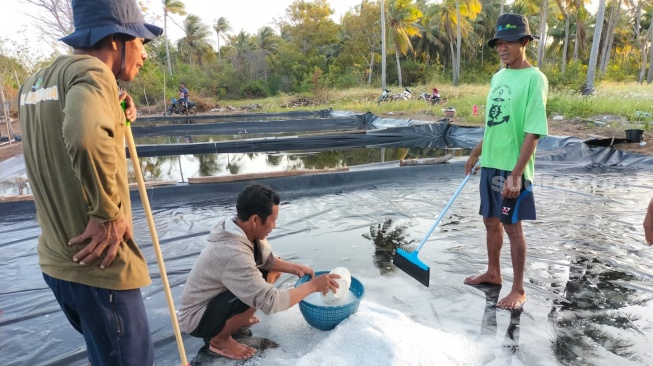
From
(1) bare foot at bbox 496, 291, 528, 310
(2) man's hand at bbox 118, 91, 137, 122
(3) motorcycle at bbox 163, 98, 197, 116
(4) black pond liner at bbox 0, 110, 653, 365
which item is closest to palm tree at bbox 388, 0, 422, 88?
(3) motorcycle at bbox 163, 98, 197, 116

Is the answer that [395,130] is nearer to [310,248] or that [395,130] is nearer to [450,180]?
[450,180]

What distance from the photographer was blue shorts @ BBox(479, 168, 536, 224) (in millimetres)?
2223

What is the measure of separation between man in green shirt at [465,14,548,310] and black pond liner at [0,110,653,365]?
371mm

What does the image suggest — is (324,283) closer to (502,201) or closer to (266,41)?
(502,201)

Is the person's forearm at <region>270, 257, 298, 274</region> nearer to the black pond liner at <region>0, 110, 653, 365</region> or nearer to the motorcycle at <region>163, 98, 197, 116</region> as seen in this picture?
the black pond liner at <region>0, 110, 653, 365</region>

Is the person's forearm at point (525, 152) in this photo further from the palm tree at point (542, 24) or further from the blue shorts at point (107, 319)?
the palm tree at point (542, 24)

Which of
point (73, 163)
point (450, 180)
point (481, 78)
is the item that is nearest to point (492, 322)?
point (73, 163)

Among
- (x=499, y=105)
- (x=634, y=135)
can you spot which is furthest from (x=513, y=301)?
(x=634, y=135)

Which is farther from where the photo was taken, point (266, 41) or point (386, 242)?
point (266, 41)

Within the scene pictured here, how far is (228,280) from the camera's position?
1.75m

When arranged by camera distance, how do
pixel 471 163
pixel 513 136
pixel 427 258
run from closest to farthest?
pixel 513 136 < pixel 471 163 < pixel 427 258

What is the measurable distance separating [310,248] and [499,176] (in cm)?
165

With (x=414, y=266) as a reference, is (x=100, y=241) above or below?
above

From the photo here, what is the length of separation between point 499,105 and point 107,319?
222 cm
